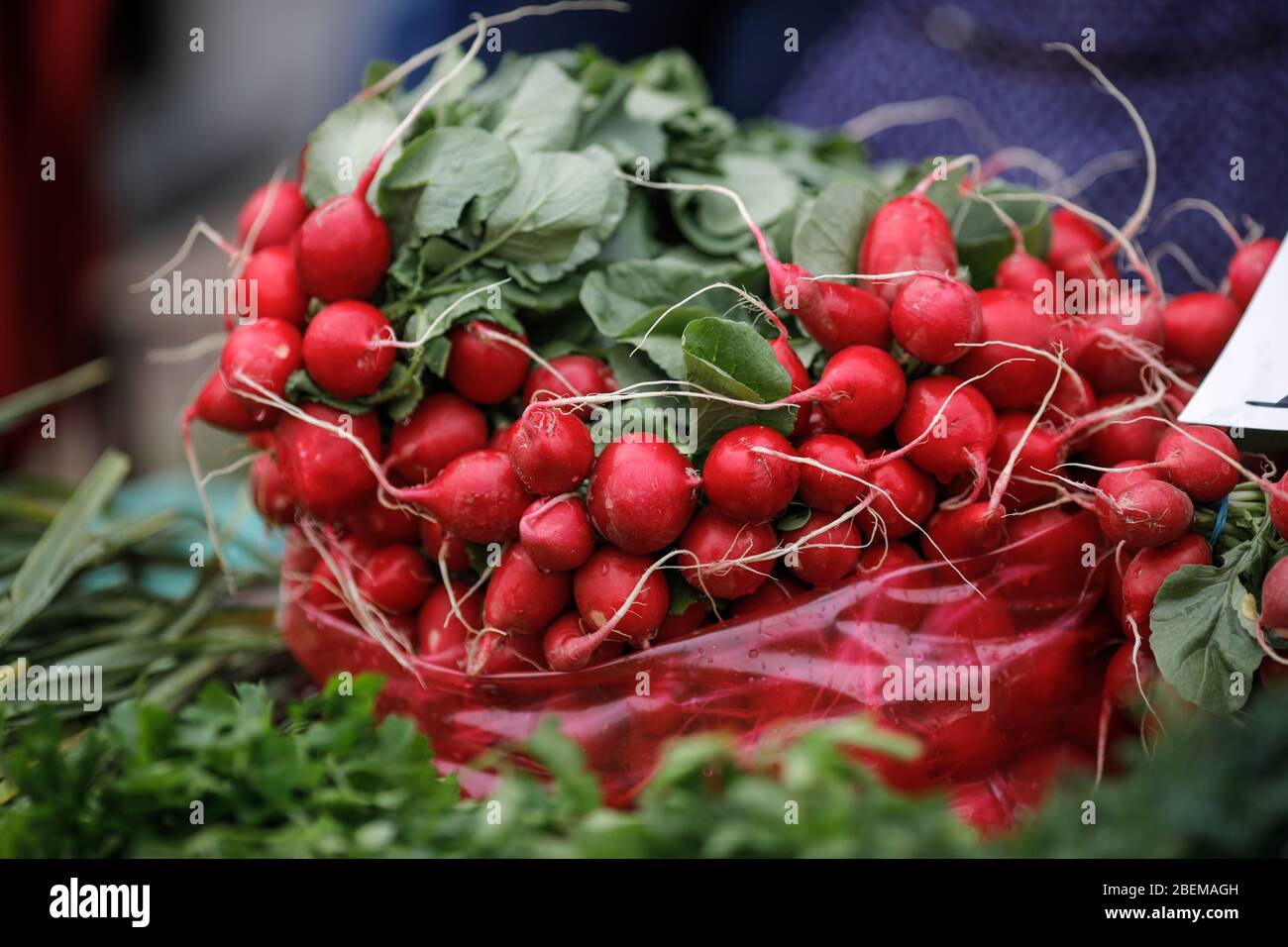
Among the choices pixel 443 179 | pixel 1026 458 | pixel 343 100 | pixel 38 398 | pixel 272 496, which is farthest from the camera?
pixel 343 100

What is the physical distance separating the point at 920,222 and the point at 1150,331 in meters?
0.26

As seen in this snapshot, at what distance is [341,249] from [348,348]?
10cm

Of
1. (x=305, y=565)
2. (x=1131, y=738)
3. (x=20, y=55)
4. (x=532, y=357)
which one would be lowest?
(x=1131, y=738)

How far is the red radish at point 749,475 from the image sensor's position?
0.85 m

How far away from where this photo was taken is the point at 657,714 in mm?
923

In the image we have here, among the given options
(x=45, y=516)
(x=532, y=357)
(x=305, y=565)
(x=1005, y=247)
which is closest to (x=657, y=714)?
(x=532, y=357)

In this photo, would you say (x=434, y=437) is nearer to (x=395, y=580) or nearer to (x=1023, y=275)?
(x=395, y=580)

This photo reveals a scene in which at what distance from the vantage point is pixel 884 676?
0.91m

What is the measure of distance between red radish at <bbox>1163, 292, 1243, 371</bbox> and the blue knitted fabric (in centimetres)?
59

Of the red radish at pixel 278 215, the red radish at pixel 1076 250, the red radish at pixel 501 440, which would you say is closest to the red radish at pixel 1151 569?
the red radish at pixel 1076 250

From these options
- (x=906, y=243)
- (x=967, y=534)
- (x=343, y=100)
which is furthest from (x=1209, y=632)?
(x=343, y=100)

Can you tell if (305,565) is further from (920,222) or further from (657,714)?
(920,222)

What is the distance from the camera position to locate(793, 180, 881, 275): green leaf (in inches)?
39.6

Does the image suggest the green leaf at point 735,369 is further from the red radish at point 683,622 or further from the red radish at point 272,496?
the red radish at point 272,496
